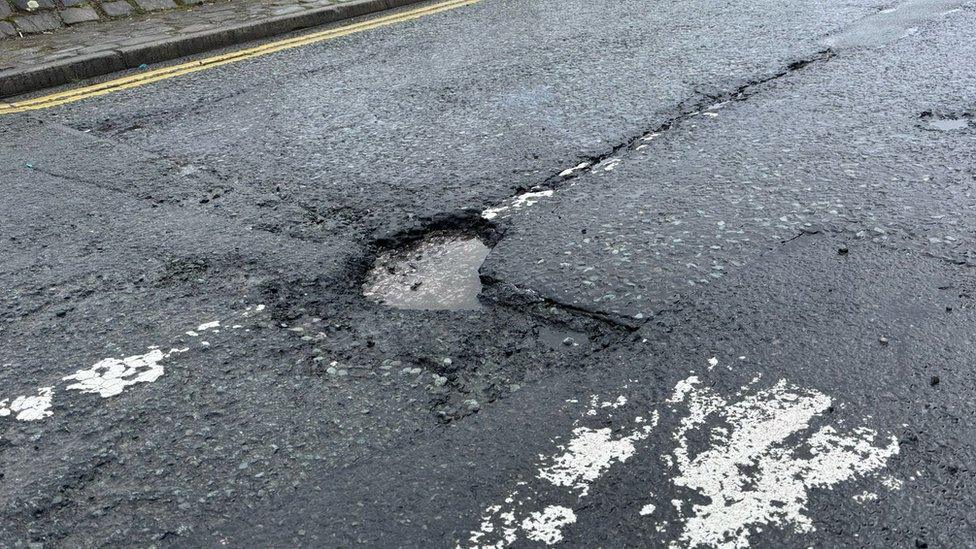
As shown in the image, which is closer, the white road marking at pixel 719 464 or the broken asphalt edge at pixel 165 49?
the white road marking at pixel 719 464

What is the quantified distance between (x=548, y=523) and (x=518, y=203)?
6.59 feet

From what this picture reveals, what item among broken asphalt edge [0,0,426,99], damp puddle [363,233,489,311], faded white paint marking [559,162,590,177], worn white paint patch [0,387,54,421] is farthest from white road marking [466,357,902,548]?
broken asphalt edge [0,0,426,99]

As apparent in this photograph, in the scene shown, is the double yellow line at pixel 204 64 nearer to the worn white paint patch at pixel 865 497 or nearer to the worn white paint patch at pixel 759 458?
the worn white paint patch at pixel 759 458

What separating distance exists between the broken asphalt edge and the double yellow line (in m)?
0.31

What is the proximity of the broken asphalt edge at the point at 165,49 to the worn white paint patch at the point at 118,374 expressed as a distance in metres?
4.69

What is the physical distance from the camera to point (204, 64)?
7.00 metres

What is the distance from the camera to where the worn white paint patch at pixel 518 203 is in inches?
149

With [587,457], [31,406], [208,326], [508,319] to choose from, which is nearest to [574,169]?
[508,319]

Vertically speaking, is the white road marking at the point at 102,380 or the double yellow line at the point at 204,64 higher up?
the double yellow line at the point at 204,64

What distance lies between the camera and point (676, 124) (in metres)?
4.72

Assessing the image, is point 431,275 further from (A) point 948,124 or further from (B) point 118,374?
(A) point 948,124

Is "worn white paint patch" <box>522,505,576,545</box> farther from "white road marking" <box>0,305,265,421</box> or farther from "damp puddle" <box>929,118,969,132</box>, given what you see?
"damp puddle" <box>929,118,969,132</box>

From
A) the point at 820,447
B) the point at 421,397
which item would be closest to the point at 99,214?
the point at 421,397

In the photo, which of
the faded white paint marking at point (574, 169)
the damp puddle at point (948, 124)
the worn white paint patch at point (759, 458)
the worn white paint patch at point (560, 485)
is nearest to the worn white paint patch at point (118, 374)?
the worn white paint patch at point (560, 485)
